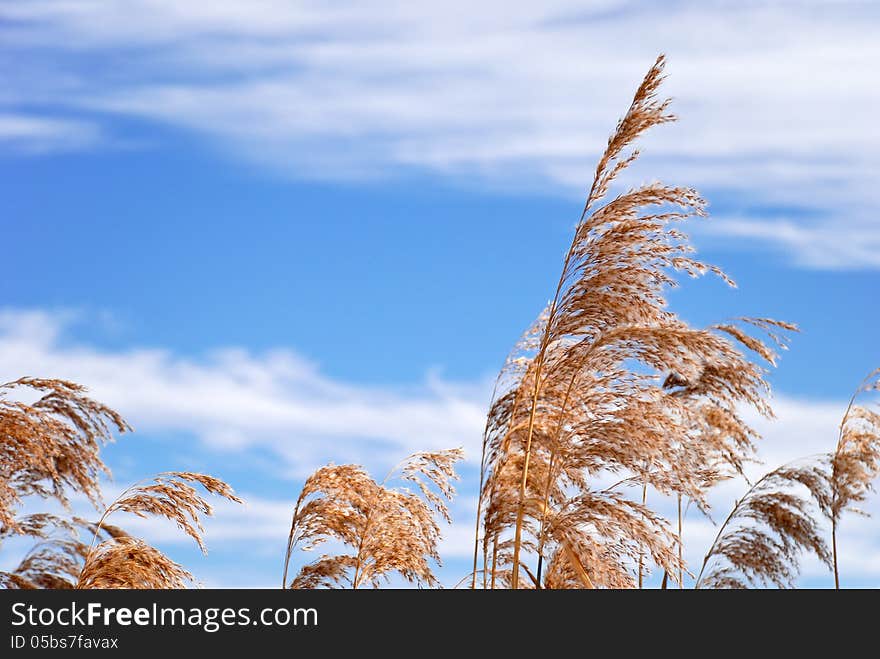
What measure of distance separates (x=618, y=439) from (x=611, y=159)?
1561 millimetres

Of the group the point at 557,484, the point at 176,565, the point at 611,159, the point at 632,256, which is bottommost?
the point at 176,565

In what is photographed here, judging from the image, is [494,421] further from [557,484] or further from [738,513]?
[738,513]

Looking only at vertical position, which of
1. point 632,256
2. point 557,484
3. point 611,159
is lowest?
point 557,484
